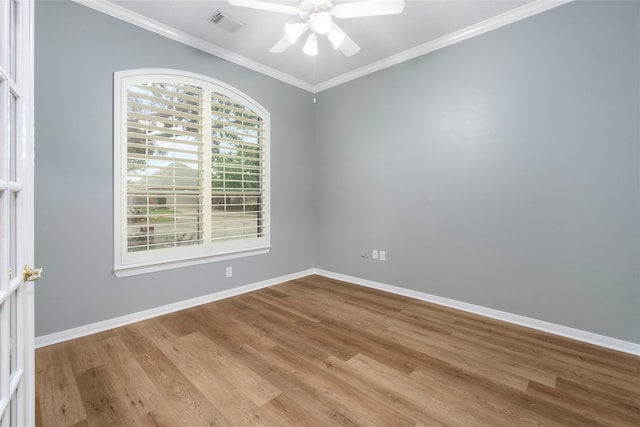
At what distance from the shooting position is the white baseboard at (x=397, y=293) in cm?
226

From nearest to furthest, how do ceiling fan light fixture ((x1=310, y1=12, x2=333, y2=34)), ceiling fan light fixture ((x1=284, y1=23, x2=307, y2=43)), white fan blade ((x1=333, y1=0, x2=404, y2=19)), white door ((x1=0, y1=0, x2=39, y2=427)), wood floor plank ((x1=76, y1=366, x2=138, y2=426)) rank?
white door ((x1=0, y1=0, x2=39, y2=427))
wood floor plank ((x1=76, y1=366, x2=138, y2=426))
white fan blade ((x1=333, y1=0, x2=404, y2=19))
ceiling fan light fixture ((x1=310, y1=12, x2=333, y2=34))
ceiling fan light fixture ((x1=284, y1=23, x2=307, y2=43))

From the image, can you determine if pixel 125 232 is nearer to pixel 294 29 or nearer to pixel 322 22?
pixel 294 29

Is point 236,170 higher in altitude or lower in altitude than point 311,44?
lower

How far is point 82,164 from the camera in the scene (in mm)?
2416

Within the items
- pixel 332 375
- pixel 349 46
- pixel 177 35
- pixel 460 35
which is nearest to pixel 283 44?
pixel 349 46

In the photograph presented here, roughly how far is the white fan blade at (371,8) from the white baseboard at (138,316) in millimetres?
3073

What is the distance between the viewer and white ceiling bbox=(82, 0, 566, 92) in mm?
2523

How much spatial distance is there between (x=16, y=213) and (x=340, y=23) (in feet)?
9.54

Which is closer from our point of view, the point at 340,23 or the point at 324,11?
the point at 324,11

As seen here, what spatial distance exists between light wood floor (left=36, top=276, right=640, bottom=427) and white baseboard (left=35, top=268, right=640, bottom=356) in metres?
0.10

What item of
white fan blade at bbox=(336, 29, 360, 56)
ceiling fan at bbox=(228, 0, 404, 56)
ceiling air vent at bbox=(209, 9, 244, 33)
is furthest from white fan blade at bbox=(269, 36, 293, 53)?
ceiling air vent at bbox=(209, 9, 244, 33)

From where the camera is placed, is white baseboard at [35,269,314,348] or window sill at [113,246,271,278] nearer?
white baseboard at [35,269,314,348]

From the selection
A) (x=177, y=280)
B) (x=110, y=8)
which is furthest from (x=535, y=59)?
(x=177, y=280)

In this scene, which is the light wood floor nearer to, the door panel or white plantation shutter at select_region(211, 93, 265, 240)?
the door panel
